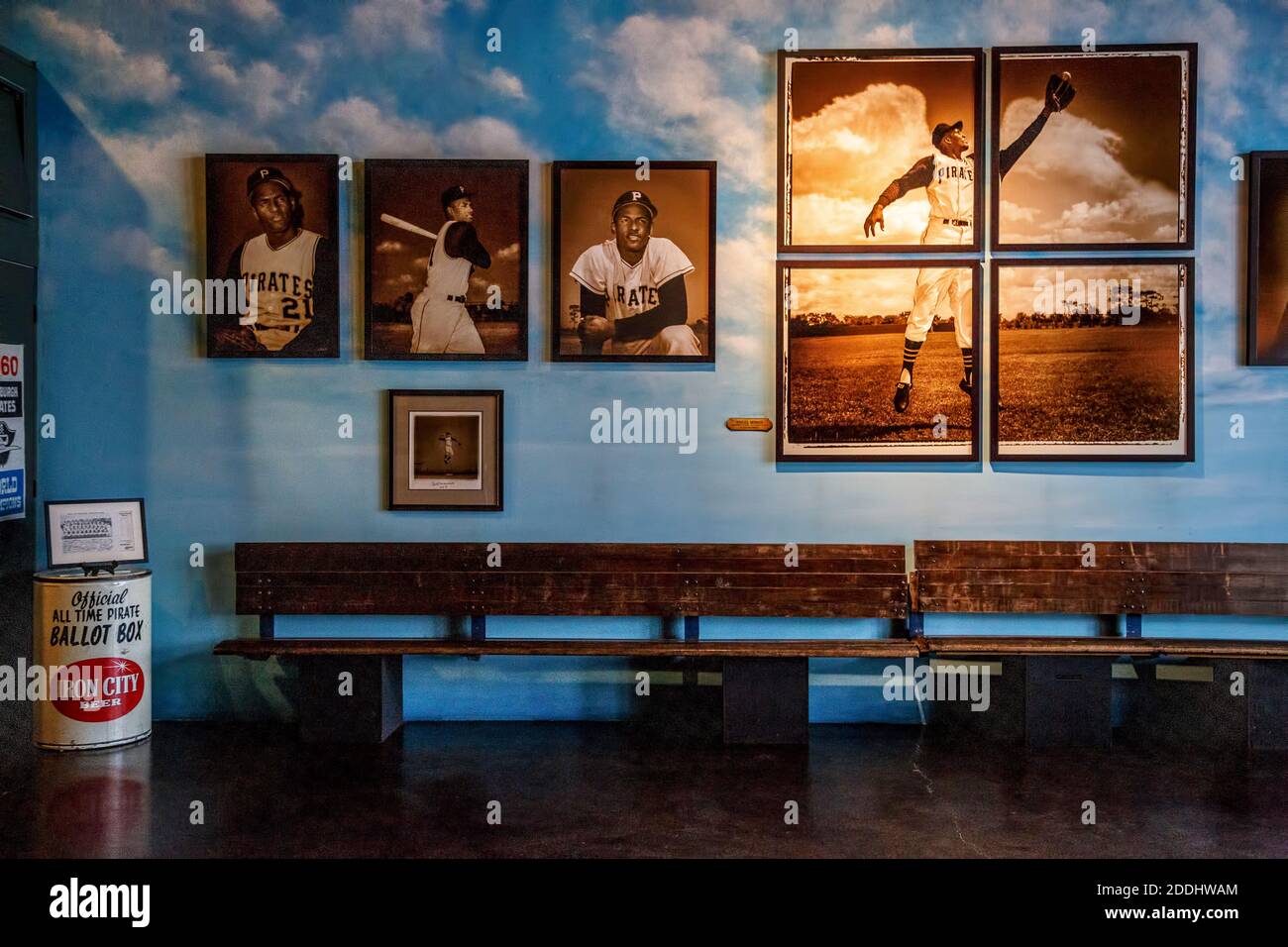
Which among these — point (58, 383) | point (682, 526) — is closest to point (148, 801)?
point (58, 383)

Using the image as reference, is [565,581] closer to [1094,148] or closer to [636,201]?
[636,201]

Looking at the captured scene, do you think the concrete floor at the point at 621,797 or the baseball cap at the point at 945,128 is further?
the baseball cap at the point at 945,128

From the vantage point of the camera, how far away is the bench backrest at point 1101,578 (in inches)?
180

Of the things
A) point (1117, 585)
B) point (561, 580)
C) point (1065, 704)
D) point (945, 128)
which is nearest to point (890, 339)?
point (945, 128)

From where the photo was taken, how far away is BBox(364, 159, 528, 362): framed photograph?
4730mm

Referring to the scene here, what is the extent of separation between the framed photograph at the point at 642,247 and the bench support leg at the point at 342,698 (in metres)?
1.89

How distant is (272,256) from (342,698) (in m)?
2.15

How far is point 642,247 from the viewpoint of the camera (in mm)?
4734

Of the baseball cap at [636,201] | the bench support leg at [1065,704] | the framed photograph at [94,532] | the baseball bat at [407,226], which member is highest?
the baseball cap at [636,201]

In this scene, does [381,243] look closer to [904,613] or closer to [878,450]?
[878,450]

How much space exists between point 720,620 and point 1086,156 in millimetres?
2850

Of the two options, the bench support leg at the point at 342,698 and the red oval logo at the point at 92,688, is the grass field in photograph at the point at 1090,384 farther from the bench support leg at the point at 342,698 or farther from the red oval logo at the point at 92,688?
the red oval logo at the point at 92,688

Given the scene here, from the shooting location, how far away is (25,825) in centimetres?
352

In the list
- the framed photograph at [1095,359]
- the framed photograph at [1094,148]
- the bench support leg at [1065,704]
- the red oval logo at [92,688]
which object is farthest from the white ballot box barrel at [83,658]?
the framed photograph at [1094,148]
